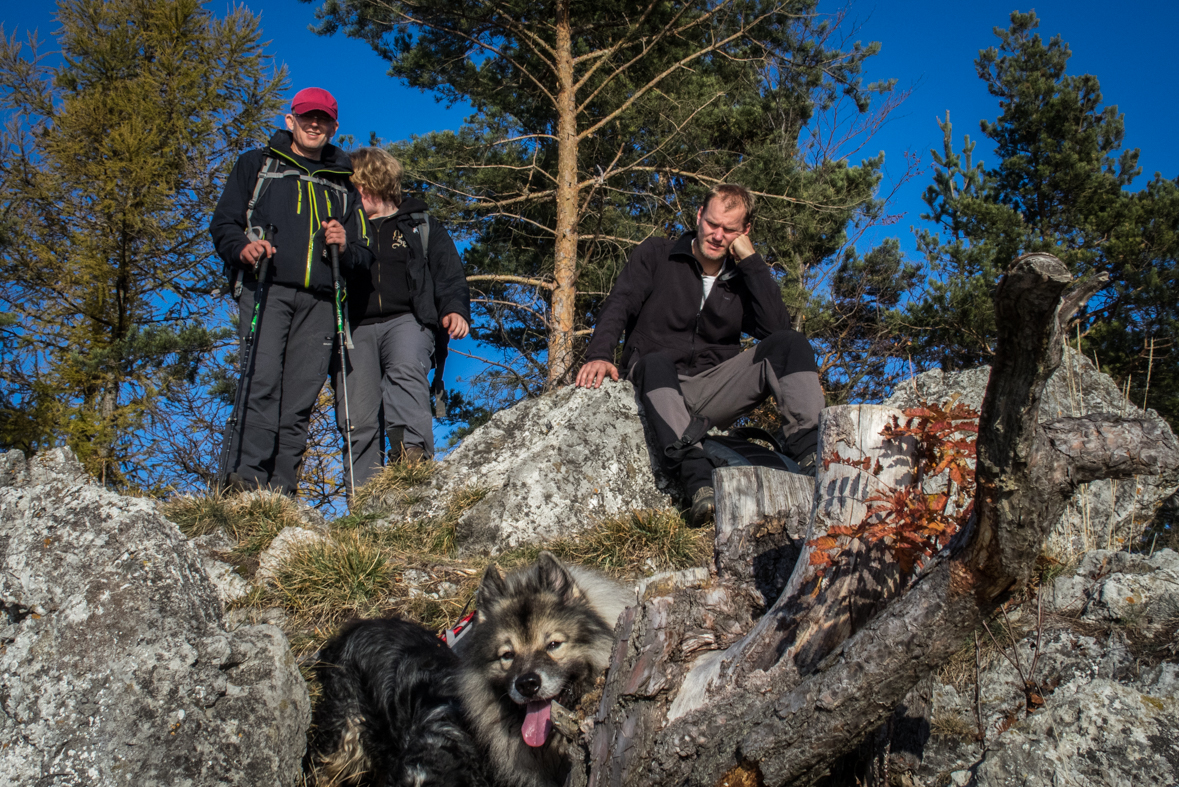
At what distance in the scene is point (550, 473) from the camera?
5738 mm

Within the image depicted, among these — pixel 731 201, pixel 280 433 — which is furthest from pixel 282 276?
pixel 731 201

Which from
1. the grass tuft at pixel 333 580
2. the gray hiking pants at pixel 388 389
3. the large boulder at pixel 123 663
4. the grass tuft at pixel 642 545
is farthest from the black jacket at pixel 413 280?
the large boulder at pixel 123 663

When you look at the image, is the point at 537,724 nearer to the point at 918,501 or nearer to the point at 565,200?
the point at 918,501

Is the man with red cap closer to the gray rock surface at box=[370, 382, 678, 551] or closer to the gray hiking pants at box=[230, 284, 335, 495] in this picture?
the gray hiking pants at box=[230, 284, 335, 495]

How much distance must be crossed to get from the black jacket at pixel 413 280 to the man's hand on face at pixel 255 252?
0.76 metres

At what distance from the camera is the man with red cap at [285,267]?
5730 millimetres

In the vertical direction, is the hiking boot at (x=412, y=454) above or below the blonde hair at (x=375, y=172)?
below

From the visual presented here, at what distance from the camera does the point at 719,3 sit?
10.6m

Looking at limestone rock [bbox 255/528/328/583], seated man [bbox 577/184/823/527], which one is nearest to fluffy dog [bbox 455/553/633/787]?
seated man [bbox 577/184/823/527]

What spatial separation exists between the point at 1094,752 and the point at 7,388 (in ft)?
48.6

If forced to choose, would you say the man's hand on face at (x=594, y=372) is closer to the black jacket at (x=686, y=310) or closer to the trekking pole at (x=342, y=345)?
the black jacket at (x=686, y=310)

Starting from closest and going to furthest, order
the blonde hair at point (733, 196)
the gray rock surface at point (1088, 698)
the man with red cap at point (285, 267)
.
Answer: the gray rock surface at point (1088, 698)
the blonde hair at point (733, 196)
the man with red cap at point (285, 267)

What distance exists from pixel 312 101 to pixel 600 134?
6.97 m

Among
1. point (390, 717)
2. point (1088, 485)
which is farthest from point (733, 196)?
point (390, 717)
